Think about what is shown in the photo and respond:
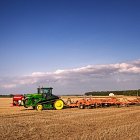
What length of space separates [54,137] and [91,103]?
16.3 m

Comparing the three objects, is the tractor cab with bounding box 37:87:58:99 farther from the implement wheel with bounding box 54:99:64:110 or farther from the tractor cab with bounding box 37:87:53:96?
the implement wheel with bounding box 54:99:64:110

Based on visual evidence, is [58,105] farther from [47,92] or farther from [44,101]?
[47,92]

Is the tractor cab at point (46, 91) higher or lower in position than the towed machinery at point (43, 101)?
higher

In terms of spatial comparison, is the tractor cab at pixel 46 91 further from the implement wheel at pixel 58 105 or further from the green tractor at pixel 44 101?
the implement wheel at pixel 58 105

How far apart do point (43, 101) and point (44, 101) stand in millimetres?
99

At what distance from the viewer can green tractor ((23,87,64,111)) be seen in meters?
28.0

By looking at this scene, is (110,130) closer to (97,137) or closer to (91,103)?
(97,137)

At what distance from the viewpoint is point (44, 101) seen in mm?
28219

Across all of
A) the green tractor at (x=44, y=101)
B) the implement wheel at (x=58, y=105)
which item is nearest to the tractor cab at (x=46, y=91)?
the green tractor at (x=44, y=101)

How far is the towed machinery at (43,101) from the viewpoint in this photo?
28047mm

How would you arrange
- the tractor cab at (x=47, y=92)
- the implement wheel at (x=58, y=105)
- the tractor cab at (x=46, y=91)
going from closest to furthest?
1. the implement wheel at (x=58, y=105)
2. the tractor cab at (x=47, y=92)
3. the tractor cab at (x=46, y=91)

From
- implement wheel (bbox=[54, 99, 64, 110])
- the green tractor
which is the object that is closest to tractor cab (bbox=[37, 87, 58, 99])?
the green tractor

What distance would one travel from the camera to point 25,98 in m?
28.5

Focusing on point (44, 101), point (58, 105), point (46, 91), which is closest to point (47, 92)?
point (46, 91)
